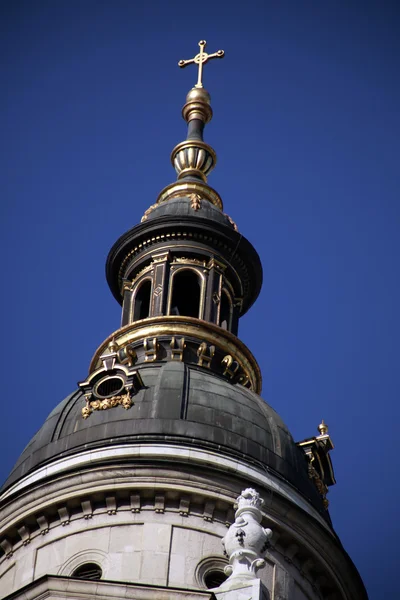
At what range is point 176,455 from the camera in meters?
49.9

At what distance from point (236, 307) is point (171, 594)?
56.2ft

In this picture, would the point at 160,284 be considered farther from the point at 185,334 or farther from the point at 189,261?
the point at 185,334

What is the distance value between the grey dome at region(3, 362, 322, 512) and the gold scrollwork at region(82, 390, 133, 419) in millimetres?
155

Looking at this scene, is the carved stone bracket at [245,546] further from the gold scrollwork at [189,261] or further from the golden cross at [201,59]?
the golden cross at [201,59]

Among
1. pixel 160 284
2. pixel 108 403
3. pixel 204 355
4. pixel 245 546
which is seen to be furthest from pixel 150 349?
pixel 245 546

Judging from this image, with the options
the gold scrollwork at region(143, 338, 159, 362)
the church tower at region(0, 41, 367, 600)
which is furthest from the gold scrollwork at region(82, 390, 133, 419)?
the gold scrollwork at region(143, 338, 159, 362)

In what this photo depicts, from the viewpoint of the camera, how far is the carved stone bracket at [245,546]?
131ft

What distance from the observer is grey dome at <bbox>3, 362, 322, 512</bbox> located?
2000 inches

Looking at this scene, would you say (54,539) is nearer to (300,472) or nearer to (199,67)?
(300,472)

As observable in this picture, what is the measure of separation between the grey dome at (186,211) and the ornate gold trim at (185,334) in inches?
160

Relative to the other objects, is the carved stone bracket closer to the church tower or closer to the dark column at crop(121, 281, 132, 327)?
the church tower

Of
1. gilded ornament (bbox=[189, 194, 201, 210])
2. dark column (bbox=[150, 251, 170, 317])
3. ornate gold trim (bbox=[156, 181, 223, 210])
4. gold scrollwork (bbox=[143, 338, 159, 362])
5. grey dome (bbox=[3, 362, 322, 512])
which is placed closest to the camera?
grey dome (bbox=[3, 362, 322, 512])

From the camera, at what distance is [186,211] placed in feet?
196

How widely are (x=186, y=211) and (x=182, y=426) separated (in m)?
10.3
